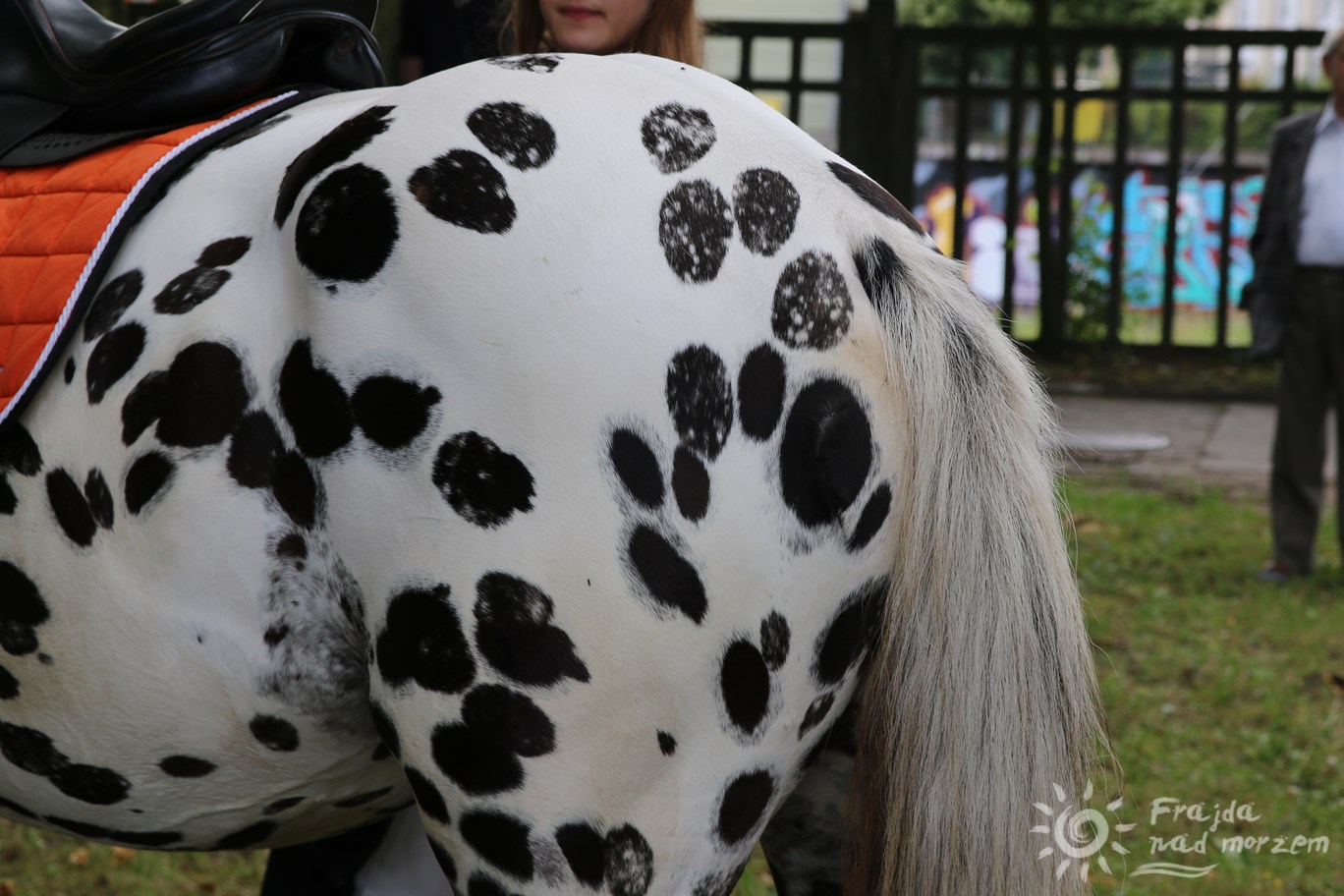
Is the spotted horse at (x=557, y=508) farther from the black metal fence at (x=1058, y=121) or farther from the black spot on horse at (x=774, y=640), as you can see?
the black metal fence at (x=1058, y=121)

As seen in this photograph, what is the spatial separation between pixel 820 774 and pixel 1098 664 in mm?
3275

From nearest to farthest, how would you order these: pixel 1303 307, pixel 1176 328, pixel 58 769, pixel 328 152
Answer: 1. pixel 328 152
2. pixel 58 769
3. pixel 1303 307
4. pixel 1176 328

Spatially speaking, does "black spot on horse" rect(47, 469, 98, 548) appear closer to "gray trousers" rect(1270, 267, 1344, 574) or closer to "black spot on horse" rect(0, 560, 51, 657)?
"black spot on horse" rect(0, 560, 51, 657)

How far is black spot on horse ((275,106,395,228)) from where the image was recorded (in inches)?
52.2

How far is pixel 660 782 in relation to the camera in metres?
1.27

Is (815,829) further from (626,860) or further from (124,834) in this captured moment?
(124,834)

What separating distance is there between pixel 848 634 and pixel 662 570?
0.23m

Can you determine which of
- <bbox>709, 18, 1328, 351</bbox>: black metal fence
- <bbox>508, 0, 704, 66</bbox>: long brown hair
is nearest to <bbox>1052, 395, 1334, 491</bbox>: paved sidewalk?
<bbox>709, 18, 1328, 351</bbox>: black metal fence

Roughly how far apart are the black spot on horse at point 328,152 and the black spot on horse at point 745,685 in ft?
2.03

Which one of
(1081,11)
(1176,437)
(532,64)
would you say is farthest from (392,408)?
(1081,11)

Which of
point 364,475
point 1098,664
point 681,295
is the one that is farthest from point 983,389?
point 1098,664

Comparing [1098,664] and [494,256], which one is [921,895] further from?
[1098,664]

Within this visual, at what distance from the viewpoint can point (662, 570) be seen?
123 cm

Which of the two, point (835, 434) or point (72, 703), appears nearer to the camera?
point (835, 434)
